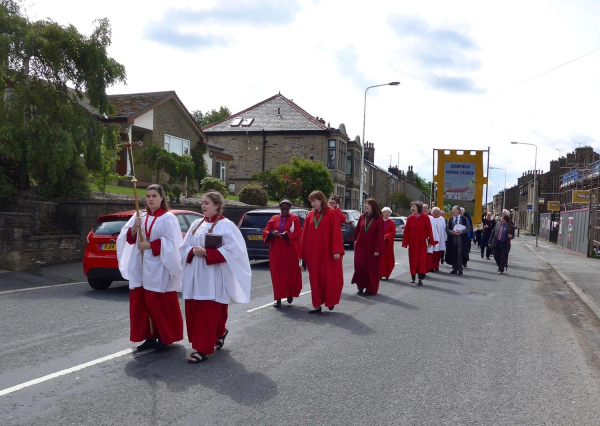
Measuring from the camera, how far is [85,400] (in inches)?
188

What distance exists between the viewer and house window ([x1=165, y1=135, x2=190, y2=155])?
3406 centimetres

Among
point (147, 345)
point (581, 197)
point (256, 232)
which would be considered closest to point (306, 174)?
point (581, 197)

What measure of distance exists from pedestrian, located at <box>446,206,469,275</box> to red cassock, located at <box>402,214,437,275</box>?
8.33 ft

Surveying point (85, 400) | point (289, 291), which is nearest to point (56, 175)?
point (289, 291)

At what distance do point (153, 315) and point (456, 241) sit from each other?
39.6 ft

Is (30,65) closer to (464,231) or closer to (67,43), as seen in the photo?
(67,43)

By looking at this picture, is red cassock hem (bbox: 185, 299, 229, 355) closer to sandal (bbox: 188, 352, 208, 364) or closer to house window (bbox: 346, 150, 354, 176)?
sandal (bbox: 188, 352, 208, 364)

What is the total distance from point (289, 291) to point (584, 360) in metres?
4.58

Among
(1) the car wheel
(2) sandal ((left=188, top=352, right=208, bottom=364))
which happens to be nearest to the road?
(2) sandal ((left=188, top=352, right=208, bottom=364))

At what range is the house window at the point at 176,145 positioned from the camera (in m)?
34.1

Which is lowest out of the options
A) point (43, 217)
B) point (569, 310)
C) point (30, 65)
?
point (569, 310)

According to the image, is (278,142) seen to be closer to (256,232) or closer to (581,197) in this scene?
(581,197)

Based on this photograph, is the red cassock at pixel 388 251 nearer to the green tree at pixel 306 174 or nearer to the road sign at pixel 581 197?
the road sign at pixel 581 197

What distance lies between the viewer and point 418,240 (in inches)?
549
